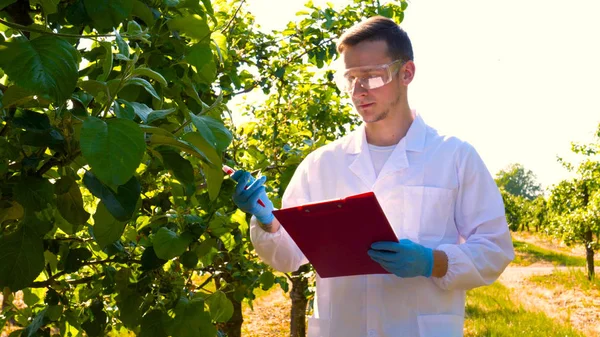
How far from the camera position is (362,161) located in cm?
247

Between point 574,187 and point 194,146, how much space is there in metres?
20.3

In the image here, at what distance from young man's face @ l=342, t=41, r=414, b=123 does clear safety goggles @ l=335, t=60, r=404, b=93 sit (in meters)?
0.01

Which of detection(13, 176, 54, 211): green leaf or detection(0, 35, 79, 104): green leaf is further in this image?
detection(13, 176, 54, 211): green leaf

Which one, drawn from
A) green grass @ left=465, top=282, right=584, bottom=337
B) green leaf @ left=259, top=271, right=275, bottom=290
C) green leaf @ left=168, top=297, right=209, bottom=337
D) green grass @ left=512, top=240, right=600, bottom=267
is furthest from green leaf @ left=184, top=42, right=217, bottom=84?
green grass @ left=512, top=240, right=600, bottom=267

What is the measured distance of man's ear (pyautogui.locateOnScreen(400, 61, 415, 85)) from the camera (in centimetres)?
245

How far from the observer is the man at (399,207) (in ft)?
7.17

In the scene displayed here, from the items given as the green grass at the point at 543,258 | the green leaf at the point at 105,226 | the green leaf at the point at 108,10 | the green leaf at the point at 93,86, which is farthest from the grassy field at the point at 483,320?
the green grass at the point at 543,258

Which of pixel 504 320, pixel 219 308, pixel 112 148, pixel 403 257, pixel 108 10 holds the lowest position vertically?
pixel 504 320

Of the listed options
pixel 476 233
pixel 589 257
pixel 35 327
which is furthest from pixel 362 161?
pixel 589 257

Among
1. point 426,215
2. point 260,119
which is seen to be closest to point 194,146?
point 426,215

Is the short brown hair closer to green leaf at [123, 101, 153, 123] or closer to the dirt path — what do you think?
green leaf at [123, 101, 153, 123]

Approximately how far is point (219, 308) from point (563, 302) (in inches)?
489

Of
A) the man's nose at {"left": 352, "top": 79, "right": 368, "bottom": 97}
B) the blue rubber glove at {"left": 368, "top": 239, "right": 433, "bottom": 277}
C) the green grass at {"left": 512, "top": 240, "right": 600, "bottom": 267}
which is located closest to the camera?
the blue rubber glove at {"left": 368, "top": 239, "right": 433, "bottom": 277}

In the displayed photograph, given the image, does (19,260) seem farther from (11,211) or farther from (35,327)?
(35,327)
